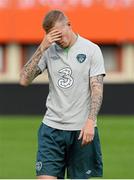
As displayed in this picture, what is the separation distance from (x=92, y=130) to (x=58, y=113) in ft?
1.43

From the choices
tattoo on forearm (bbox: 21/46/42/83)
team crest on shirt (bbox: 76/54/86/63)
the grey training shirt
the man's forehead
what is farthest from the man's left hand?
the man's forehead

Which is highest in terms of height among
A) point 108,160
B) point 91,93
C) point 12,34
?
point 12,34

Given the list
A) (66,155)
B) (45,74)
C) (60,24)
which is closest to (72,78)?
(60,24)

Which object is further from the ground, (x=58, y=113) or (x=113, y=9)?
(x=113, y=9)

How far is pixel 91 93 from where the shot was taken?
8508 mm

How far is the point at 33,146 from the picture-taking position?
648 inches

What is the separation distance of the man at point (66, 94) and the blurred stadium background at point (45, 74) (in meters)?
8.65

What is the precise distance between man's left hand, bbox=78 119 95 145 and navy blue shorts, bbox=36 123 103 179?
0.27m

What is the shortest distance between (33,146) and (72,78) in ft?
26.5

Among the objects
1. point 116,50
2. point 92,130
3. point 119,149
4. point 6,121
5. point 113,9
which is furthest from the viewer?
point 116,50

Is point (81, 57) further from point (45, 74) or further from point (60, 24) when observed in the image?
point (45, 74)

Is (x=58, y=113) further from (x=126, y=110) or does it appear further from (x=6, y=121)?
(x=126, y=110)

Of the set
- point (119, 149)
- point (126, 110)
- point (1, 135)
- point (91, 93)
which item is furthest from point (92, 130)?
point (126, 110)

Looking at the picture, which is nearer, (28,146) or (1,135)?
(28,146)
